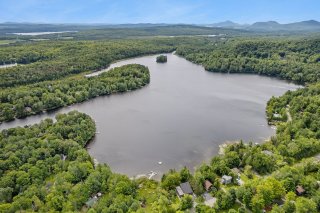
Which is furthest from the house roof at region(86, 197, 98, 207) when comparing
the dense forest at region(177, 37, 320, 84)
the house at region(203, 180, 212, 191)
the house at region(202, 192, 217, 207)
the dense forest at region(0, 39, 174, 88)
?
the dense forest at region(177, 37, 320, 84)

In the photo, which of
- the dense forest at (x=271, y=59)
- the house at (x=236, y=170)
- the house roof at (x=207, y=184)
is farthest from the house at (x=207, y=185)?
the dense forest at (x=271, y=59)

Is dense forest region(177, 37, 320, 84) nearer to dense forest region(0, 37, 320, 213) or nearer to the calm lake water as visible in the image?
the calm lake water

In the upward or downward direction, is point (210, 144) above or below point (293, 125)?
below

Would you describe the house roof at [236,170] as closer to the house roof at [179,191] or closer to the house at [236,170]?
the house at [236,170]

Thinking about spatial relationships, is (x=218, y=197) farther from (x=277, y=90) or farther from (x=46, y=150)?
(x=277, y=90)

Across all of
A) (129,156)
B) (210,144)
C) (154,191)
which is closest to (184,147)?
(210,144)
